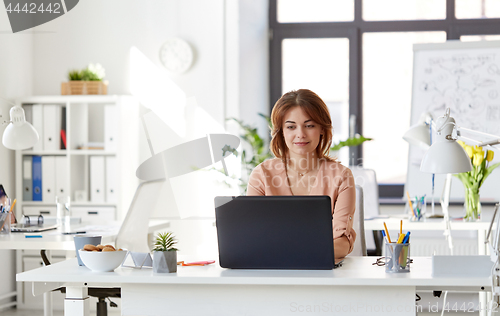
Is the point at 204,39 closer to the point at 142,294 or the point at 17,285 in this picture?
the point at 17,285

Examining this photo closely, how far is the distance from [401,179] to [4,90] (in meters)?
3.10

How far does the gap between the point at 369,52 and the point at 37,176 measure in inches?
110

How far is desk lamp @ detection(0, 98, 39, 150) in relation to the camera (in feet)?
10.6

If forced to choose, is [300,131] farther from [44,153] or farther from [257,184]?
[44,153]

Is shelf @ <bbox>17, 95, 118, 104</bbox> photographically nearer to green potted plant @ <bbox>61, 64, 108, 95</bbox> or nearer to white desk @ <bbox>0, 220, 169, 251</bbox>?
green potted plant @ <bbox>61, 64, 108, 95</bbox>

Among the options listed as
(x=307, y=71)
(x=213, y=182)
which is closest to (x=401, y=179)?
(x=307, y=71)

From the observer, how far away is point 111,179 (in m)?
4.13

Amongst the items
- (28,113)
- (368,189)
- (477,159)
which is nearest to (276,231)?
(477,159)

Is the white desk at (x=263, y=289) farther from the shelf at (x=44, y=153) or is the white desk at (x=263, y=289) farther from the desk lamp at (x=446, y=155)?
the shelf at (x=44, y=153)

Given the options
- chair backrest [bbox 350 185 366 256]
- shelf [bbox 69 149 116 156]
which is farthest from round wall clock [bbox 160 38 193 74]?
chair backrest [bbox 350 185 366 256]

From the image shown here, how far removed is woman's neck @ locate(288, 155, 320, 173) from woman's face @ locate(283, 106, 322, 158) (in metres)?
0.06

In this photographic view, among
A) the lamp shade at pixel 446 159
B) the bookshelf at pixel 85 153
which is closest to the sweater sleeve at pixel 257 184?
the lamp shade at pixel 446 159

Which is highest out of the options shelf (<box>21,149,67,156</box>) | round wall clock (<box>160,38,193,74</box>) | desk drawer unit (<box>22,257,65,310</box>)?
round wall clock (<box>160,38,193,74</box>)

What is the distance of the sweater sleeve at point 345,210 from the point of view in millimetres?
1882
